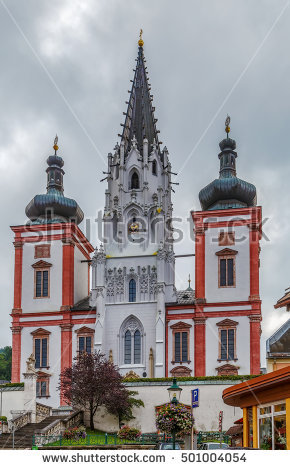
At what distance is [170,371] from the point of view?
185ft

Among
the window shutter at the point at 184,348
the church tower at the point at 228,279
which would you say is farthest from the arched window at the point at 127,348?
the church tower at the point at 228,279

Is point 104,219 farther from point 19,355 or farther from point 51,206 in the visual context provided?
point 19,355

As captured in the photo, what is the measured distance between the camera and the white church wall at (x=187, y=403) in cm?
4447

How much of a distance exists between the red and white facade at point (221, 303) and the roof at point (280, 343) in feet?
42.7

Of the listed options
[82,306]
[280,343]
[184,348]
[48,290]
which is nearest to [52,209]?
[48,290]

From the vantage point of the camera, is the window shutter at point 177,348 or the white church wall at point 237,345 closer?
the white church wall at point 237,345

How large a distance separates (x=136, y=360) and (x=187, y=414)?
29.6m

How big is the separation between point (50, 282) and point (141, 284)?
7.24 m

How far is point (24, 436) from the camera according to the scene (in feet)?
130

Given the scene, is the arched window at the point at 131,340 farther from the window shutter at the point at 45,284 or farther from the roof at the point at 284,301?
the roof at the point at 284,301

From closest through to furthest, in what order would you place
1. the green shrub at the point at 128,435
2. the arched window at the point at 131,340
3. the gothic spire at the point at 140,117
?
the green shrub at the point at 128,435
the arched window at the point at 131,340
the gothic spire at the point at 140,117

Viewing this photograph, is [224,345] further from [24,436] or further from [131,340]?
[24,436]
